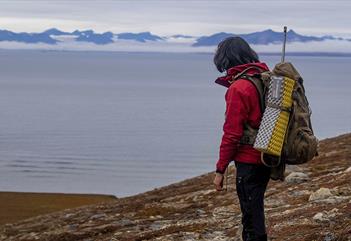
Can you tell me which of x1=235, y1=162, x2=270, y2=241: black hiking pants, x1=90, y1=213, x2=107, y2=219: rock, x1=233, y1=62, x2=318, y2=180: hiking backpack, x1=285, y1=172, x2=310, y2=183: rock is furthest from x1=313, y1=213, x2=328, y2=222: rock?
x1=90, y1=213, x2=107, y2=219: rock

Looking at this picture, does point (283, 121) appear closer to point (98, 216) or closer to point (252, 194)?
point (252, 194)

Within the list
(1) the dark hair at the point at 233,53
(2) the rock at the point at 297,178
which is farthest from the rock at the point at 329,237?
(2) the rock at the point at 297,178

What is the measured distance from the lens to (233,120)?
7129 mm

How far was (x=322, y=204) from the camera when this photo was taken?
13.2 meters

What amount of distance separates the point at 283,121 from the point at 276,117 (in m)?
0.08

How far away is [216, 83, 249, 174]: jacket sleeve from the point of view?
709 cm

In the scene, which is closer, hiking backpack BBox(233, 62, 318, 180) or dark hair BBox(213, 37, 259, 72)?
hiking backpack BBox(233, 62, 318, 180)

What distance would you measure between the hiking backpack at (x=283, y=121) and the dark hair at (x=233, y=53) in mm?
215

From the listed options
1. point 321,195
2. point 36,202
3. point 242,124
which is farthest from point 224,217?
point 36,202

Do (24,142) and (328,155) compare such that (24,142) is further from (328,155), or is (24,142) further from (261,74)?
(261,74)

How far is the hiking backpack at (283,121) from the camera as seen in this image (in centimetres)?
704

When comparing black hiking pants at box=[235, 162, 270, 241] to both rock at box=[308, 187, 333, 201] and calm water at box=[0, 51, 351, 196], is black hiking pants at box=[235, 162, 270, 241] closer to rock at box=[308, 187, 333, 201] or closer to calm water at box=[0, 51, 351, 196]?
rock at box=[308, 187, 333, 201]

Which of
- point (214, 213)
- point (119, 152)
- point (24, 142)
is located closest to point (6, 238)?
point (214, 213)

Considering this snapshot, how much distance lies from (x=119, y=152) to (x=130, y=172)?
10.9 meters
